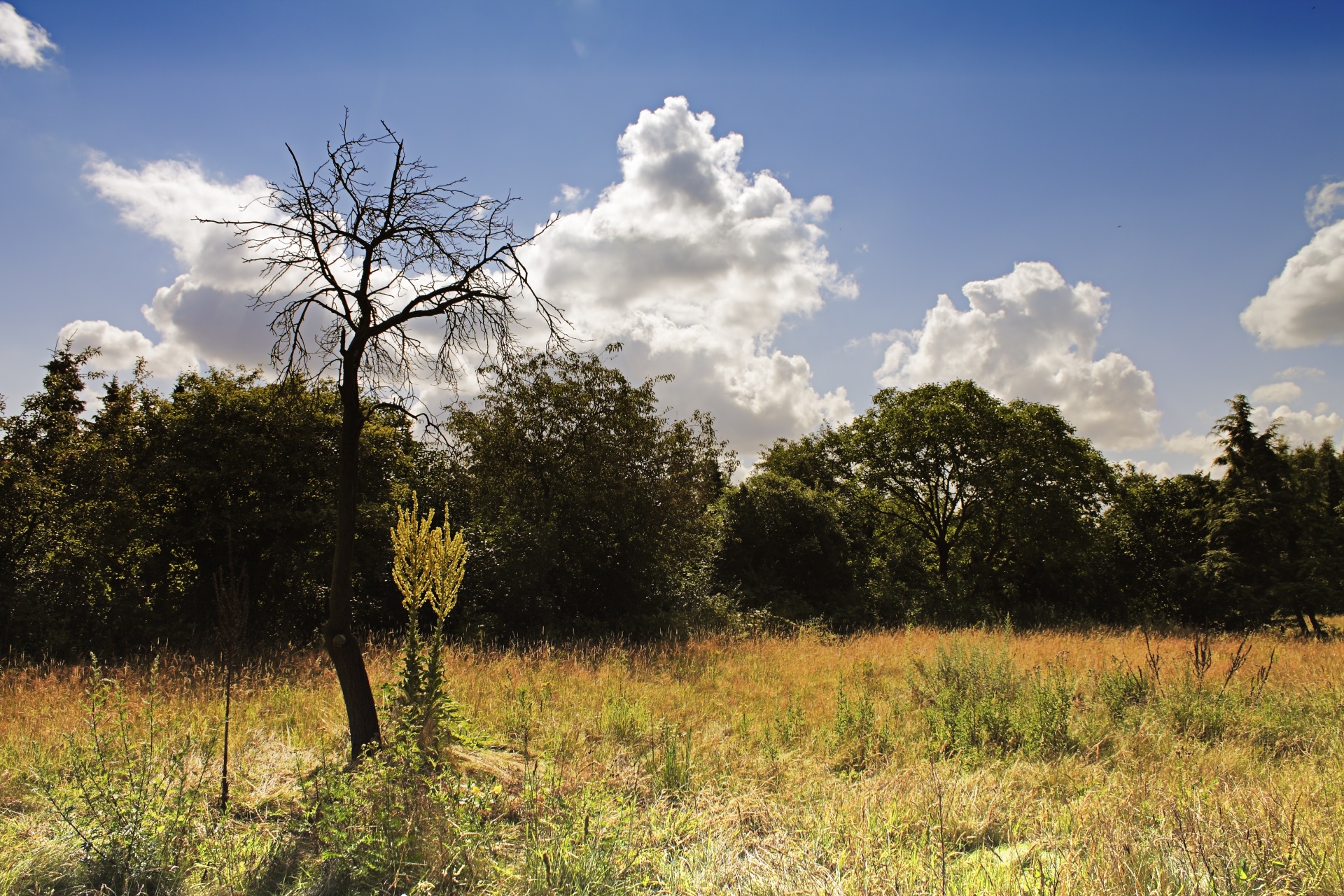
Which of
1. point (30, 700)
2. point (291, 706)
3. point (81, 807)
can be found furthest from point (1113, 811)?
point (30, 700)

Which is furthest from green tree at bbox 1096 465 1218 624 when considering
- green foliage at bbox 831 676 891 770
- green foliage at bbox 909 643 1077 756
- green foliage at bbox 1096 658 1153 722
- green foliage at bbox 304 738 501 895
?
green foliage at bbox 304 738 501 895

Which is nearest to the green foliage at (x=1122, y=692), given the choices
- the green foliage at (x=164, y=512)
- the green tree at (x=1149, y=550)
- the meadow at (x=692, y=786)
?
the meadow at (x=692, y=786)

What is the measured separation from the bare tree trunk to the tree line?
0.36 m

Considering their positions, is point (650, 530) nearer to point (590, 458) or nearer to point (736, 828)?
point (590, 458)

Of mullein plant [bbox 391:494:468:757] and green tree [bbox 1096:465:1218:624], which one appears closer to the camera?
mullein plant [bbox 391:494:468:757]

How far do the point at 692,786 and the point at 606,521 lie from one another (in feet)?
34.5

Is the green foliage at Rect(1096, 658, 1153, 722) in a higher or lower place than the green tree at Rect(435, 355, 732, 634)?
lower

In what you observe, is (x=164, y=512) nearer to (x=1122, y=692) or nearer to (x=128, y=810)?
(x=128, y=810)

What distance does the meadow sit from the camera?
3.76 m

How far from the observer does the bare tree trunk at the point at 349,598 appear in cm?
557

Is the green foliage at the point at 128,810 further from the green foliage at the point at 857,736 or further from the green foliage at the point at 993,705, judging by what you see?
the green foliage at the point at 993,705

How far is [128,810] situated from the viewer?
420 cm

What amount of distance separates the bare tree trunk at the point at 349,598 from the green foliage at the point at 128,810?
41.2 inches

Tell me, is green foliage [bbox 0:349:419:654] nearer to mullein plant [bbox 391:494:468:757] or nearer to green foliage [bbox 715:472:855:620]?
mullein plant [bbox 391:494:468:757]
